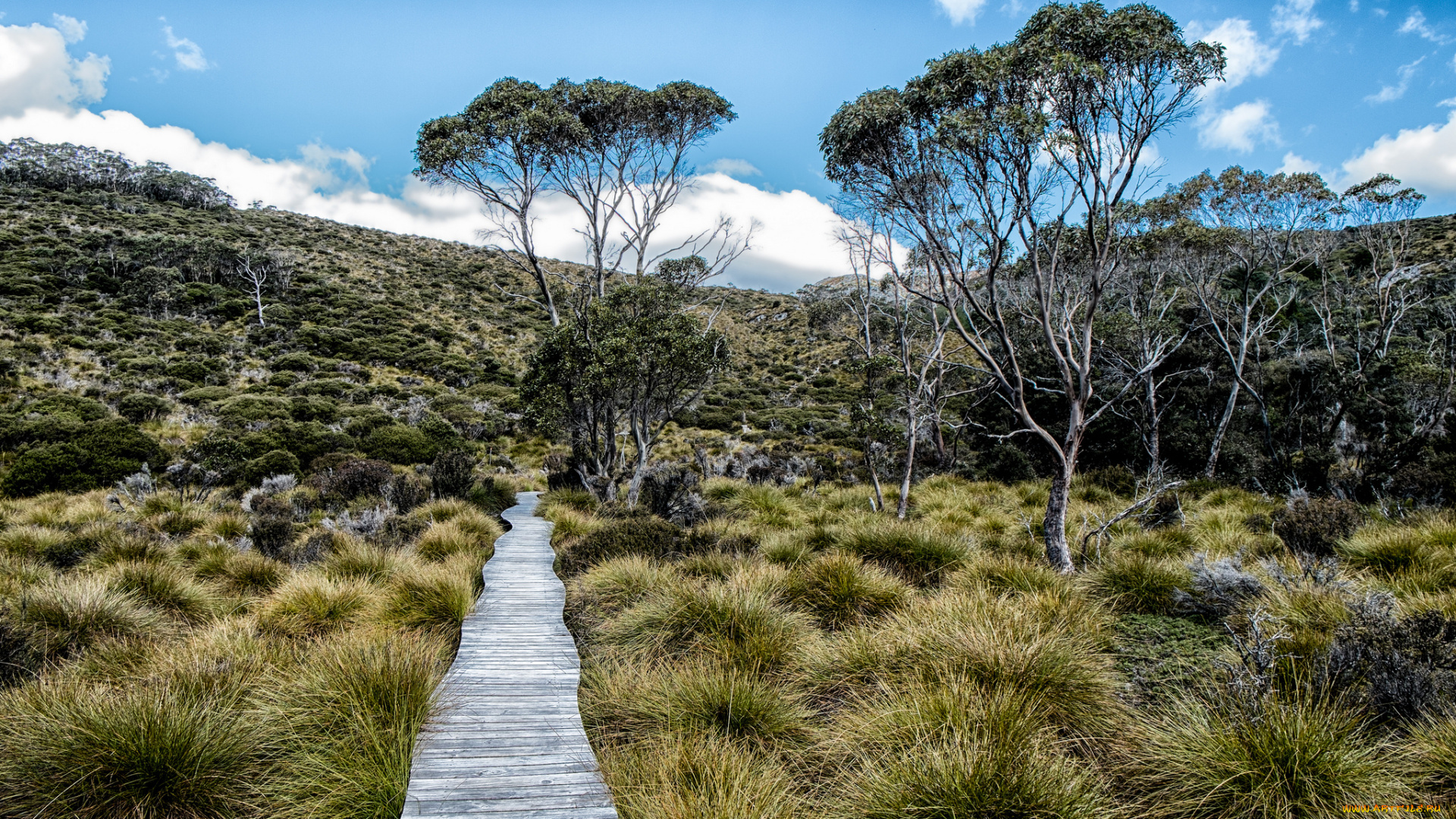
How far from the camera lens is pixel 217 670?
4426mm

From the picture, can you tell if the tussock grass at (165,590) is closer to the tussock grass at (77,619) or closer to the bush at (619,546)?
the tussock grass at (77,619)

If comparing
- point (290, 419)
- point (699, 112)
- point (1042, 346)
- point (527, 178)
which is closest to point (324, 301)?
point (290, 419)

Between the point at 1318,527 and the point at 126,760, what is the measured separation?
12.9 m

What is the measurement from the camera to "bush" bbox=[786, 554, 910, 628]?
661cm

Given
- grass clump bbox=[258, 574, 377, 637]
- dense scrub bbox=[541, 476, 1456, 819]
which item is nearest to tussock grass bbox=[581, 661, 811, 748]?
dense scrub bbox=[541, 476, 1456, 819]

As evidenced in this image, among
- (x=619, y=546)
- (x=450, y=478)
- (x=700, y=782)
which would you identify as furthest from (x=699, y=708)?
(x=450, y=478)

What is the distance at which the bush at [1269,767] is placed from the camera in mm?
2902

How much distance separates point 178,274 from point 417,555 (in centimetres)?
4634

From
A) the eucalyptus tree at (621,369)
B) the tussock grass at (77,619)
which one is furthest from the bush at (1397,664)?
the eucalyptus tree at (621,369)

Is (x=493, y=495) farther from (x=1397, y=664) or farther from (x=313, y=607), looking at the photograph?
(x=1397, y=664)

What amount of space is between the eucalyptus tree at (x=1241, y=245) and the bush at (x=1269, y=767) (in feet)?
58.9

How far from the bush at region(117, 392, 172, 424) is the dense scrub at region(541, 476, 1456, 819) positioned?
75.9ft

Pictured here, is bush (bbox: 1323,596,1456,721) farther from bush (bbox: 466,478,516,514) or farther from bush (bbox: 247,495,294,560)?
bush (bbox: 466,478,516,514)

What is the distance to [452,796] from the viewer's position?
3436 millimetres
